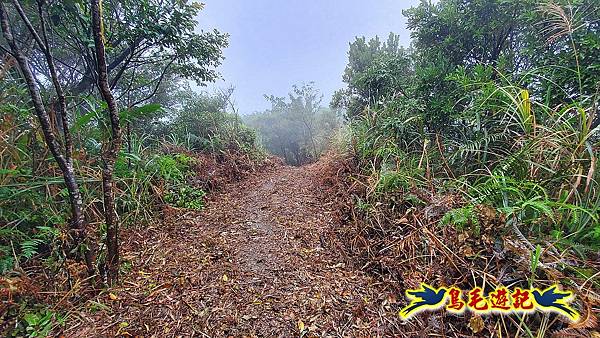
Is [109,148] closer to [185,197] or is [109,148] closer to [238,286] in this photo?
[238,286]

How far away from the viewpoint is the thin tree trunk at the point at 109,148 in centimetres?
134

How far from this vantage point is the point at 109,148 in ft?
5.07

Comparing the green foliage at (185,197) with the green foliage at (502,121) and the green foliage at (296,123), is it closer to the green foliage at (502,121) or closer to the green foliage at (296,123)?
the green foliage at (502,121)

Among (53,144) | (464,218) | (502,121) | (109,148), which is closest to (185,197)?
(109,148)

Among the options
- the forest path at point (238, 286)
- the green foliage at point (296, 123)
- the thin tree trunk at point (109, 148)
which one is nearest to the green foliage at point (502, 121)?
the forest path at point (238, 286)

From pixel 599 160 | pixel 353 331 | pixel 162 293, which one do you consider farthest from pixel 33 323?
pixel 599 160

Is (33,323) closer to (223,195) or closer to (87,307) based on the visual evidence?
(87,307)

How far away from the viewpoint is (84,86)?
169 inches

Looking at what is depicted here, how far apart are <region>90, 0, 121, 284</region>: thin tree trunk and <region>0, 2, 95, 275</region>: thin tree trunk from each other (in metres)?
0.12

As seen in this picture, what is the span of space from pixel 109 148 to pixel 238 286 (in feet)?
4.39

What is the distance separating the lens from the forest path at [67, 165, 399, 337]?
1.40m

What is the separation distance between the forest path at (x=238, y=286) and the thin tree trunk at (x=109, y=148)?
9.9 inches

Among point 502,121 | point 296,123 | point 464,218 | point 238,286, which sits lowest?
point 238,286

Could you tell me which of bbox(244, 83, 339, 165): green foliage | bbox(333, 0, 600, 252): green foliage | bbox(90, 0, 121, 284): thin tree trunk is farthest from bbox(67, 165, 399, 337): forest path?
bbox(244, 83, 339, 165): green foliage
